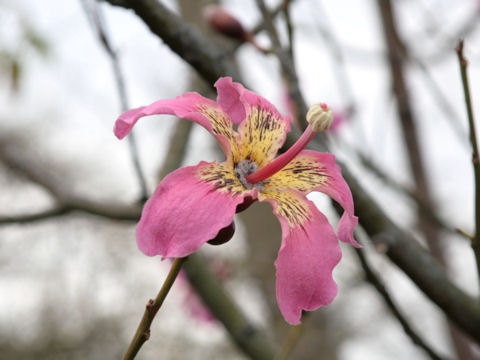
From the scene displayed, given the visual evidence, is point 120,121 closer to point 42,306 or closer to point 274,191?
point 274,191

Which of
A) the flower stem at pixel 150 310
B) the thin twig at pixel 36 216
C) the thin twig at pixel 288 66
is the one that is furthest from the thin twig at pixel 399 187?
the flower stem at pixel 150 310

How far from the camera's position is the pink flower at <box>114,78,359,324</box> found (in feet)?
1.50

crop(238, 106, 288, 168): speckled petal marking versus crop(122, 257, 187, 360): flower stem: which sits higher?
crop(238, 106, 288, 168): speckled petal marking

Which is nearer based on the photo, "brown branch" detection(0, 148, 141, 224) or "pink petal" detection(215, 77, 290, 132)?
"pink petal" detection(215, 77, 290, 132)

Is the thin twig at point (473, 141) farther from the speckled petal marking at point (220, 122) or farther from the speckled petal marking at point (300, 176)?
the speckled petal marking at point (220, 122)

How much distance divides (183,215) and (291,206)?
161 millimetres

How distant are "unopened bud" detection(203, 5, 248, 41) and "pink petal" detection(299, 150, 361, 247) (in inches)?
23.2

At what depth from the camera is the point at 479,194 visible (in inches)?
24.3

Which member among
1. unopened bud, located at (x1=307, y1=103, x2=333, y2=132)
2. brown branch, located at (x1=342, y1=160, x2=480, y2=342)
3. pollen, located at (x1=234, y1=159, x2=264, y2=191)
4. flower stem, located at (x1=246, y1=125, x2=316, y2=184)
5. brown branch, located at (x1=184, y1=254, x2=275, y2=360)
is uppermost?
unopened bud, located at (x1=307, y1=103, x2=333, y2=132)

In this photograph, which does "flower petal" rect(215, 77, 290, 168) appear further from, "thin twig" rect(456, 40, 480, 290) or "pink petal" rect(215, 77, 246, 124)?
"thin twig" rect(456, 40, 480, 290)

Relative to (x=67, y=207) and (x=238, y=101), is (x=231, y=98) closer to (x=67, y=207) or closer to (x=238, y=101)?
(x=238, y=101)

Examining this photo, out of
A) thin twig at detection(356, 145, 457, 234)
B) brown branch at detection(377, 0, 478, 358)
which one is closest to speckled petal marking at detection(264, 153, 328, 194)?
thin twig at detection(356, 145, 457, 234)

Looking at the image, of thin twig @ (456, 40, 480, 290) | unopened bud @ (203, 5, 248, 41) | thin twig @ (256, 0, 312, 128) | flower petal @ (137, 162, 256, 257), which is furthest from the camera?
unopened bud @ (203, 5, 248, 41)

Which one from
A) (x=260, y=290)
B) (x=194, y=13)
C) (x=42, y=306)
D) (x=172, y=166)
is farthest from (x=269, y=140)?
(x=42, y=306)
